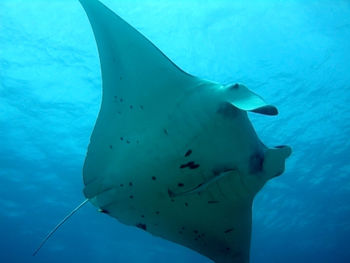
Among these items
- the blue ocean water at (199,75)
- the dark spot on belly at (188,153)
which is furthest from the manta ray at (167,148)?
the blue ocean water at (199,75)

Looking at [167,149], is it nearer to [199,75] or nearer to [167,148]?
[167,148]

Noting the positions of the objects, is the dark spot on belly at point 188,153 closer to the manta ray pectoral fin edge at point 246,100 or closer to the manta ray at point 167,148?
the manta ray at point 167,148

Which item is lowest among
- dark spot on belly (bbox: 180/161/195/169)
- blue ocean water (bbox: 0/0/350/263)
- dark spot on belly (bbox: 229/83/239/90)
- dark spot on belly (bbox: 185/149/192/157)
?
dark spot on belly (bbox: 180/161/195/169)

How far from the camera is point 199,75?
1005 centimetres

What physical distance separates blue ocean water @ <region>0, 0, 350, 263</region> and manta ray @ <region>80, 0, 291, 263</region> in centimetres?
586

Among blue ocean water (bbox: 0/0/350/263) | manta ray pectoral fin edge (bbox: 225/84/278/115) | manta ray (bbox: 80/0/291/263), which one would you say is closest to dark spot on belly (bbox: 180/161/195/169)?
manta ray (bbox: 80/0/291/263)

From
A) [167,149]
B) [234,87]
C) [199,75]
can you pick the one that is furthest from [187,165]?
[199,75]

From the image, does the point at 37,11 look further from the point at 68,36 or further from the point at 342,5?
the point at 342,5

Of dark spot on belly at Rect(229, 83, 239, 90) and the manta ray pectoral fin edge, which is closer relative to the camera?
the manta ray pectoral fin edge

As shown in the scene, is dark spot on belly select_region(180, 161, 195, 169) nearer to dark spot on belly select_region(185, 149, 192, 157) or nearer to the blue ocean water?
dark spot on belly select_region(185, 149, 192, 157)

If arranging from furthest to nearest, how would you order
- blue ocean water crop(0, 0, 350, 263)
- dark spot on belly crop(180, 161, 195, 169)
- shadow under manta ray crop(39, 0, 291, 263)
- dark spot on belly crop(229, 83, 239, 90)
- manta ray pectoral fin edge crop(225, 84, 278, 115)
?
1. blue ocean water crop(0, 0, 350, 263)
2. dark spot on belly crop(180, 161, 195, 169)
3. shadow under manta ray crop(39, 0, 291, 263)
4. dark spot on belly crop(229, 83, 239, 90)
5. manta ray pectoral fin edge crop(225, 84, 278, 115)

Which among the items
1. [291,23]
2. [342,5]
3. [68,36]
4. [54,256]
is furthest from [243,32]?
[54,256]

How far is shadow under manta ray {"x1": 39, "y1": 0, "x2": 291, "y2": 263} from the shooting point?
8.09 ft

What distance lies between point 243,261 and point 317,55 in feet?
28.4
